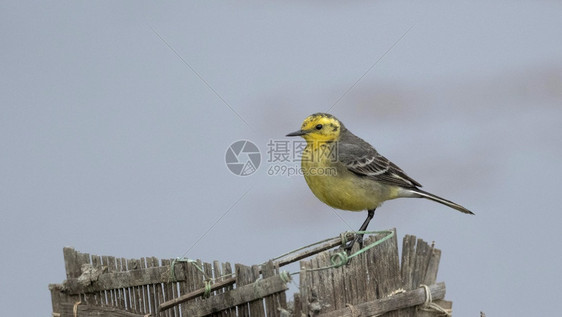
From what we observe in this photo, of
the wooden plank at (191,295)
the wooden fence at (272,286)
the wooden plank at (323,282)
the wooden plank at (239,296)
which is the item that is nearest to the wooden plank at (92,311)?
the wooden fence at (272,286)

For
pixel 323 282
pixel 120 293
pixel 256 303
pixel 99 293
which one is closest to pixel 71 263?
pixel 99 293

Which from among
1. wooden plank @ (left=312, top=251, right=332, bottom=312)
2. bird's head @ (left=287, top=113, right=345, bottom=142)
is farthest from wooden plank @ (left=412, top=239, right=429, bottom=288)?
bird's head @ (left=287, top=113, right=345, bottom=142)

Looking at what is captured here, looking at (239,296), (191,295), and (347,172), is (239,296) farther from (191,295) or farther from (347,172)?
(347,172)

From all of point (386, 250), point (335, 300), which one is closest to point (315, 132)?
point (386, 250)

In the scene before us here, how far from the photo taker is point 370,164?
226 inches

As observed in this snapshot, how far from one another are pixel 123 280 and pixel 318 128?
69.4 inches

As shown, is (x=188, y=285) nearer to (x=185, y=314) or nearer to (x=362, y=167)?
(x=185, y=314)

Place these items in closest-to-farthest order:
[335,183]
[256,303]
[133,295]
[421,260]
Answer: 1. [256,303]
2. [421,260]
3. [133,295]
4. [335,183]

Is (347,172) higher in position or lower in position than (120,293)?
higher

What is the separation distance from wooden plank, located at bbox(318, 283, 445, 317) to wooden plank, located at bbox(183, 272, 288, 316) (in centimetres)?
35

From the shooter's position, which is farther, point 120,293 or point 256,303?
point 120,293

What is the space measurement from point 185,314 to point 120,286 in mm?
708

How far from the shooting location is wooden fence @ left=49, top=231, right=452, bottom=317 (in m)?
3.96

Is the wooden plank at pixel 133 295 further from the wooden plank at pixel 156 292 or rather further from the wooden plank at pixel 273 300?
the wooden plank at pixel 273 300
